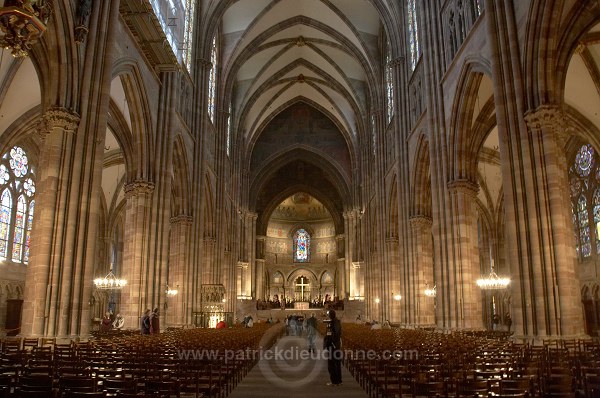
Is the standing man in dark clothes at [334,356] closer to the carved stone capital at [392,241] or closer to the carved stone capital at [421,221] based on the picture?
the carved stone capital at [421,221]

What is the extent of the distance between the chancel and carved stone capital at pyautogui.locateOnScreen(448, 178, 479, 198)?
13 centimetres

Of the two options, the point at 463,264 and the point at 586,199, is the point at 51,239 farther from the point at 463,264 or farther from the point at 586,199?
the point at 586,199

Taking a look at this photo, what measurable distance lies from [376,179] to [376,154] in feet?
6.96

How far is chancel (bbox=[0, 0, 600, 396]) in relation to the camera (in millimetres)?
13648

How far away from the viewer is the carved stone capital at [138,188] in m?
23.7

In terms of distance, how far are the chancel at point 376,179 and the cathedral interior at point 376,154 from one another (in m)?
0.08

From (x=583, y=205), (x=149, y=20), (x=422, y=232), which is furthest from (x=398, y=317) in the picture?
(x=149, y=20)

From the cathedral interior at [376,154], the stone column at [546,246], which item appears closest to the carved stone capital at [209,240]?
the cathedral interior at [376,154]

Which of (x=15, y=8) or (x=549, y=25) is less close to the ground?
(x=549, y=25)

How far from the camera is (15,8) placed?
8867 millimetres

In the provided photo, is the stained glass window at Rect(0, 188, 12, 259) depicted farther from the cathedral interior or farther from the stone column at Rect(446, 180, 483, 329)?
the stone column at Rect(446, 180, 483, 329)

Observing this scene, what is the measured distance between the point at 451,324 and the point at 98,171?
47.7 feet

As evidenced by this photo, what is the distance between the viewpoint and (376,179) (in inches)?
1672

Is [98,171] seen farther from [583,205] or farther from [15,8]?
[583,205]
